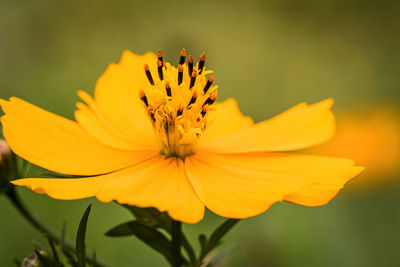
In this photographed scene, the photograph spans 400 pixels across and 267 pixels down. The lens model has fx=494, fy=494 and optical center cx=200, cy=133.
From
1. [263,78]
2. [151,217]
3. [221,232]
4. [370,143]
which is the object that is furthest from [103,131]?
[263,78]

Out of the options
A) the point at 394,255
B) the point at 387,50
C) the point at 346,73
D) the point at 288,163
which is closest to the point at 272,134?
the point at 288,163

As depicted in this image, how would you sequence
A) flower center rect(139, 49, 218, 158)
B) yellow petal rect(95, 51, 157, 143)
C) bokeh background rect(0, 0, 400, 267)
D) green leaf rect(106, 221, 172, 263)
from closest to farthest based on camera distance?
green leaf rect(106, 221, 172, 263), flower center rect(139, 49, 218, 158), yellow petal rect(95, 51, 157, 143), bokeh background rect(0, 0, 400, 267)

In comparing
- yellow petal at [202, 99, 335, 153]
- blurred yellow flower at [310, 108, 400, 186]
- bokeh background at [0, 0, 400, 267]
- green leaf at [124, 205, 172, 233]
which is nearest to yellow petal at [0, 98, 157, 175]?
green leaf at [124, 205, 172, 233]

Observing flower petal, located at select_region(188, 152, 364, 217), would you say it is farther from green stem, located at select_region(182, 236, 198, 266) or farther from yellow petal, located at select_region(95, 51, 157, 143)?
yellow petal, located at select_region(95, 51, 157, 143)

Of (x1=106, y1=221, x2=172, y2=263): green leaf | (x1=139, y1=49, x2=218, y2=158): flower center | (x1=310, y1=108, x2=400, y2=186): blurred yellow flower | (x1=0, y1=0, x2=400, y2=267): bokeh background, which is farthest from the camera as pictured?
(x1=310, y1=108, x2=400, y2=186): blurred yellow flower

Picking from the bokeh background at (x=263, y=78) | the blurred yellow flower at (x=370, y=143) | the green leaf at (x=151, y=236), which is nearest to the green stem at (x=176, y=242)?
the green leaf at (x=151, y=236)

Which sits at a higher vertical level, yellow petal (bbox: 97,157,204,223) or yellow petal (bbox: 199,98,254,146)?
yellow petal (bbox: 199,98,254,146)

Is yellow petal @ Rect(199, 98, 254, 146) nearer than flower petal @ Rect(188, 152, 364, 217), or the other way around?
flower petal @ Rect(188, 152, 364, 217)
